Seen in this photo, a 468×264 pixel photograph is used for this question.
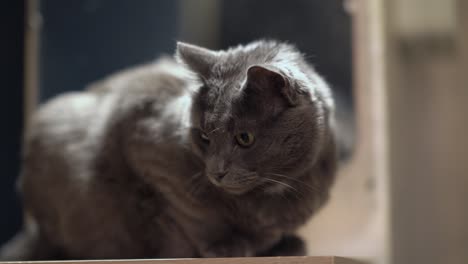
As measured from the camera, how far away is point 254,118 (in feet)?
3.59

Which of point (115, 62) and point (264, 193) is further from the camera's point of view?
point (115, 62)

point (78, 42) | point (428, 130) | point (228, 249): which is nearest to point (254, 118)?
point (228, 249)

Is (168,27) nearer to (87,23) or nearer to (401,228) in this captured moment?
(87,23)

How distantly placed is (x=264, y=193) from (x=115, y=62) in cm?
93

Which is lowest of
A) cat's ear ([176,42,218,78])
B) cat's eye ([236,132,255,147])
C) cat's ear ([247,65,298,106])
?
cat's eye ([236,132,255,147])

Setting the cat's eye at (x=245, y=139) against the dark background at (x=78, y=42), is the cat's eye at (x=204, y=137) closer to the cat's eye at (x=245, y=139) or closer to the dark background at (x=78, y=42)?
the cat's eye at (x=245, y=139)

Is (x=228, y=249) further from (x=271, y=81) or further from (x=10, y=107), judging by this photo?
(x=10, y=107)

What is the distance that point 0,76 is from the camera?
72.4 inches

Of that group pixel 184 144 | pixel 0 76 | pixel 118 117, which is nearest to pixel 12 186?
pixel 0 76

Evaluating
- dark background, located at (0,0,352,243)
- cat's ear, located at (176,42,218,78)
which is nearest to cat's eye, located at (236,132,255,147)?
cat's ear, located at (176,42,218,78)

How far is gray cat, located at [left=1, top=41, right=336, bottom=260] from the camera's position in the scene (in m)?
1.11

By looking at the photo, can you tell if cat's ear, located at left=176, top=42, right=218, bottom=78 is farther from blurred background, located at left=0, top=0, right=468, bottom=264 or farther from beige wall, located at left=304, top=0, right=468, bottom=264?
beige wall, located at left=304, top=0, right=468, bottom=264

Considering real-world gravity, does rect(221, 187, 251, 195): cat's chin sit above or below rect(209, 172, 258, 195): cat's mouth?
below

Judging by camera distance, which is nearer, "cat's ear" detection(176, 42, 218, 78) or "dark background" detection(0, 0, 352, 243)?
"cat's ear" detection(176, 42, 218, 78)
